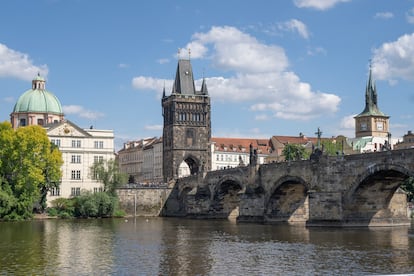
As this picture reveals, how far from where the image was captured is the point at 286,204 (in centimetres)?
6988

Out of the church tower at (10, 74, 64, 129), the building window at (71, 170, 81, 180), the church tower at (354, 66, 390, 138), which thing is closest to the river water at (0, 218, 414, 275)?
the building window at (71, 170, 81, 180)

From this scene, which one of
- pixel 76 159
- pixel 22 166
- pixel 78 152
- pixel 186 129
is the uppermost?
pixel 186 129

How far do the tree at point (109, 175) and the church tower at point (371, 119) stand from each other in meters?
86.8

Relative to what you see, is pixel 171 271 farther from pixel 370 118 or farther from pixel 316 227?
pixel 370 118

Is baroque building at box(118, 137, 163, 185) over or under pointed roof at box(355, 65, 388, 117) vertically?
under

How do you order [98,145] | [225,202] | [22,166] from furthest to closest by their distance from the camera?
[98,145] → [225,202] → [22,166]

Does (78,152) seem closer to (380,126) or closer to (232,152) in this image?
(232,152)

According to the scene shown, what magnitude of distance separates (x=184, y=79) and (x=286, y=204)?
49024 millimetres

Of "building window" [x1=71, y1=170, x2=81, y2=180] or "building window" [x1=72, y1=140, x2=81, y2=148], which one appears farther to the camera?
"building window" [x1=72, y1=140, x2=81, y2=148]

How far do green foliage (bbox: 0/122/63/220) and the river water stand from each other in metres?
22.6

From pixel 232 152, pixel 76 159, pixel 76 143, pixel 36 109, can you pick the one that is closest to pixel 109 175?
pixel 76 159

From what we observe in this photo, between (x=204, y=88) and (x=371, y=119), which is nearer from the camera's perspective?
(x=204, y=88)

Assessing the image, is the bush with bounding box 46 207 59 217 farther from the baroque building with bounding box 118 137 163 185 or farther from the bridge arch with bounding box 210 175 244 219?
the baroque building with bounding box 118 137 163 185

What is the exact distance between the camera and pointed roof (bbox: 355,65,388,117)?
537 ft
